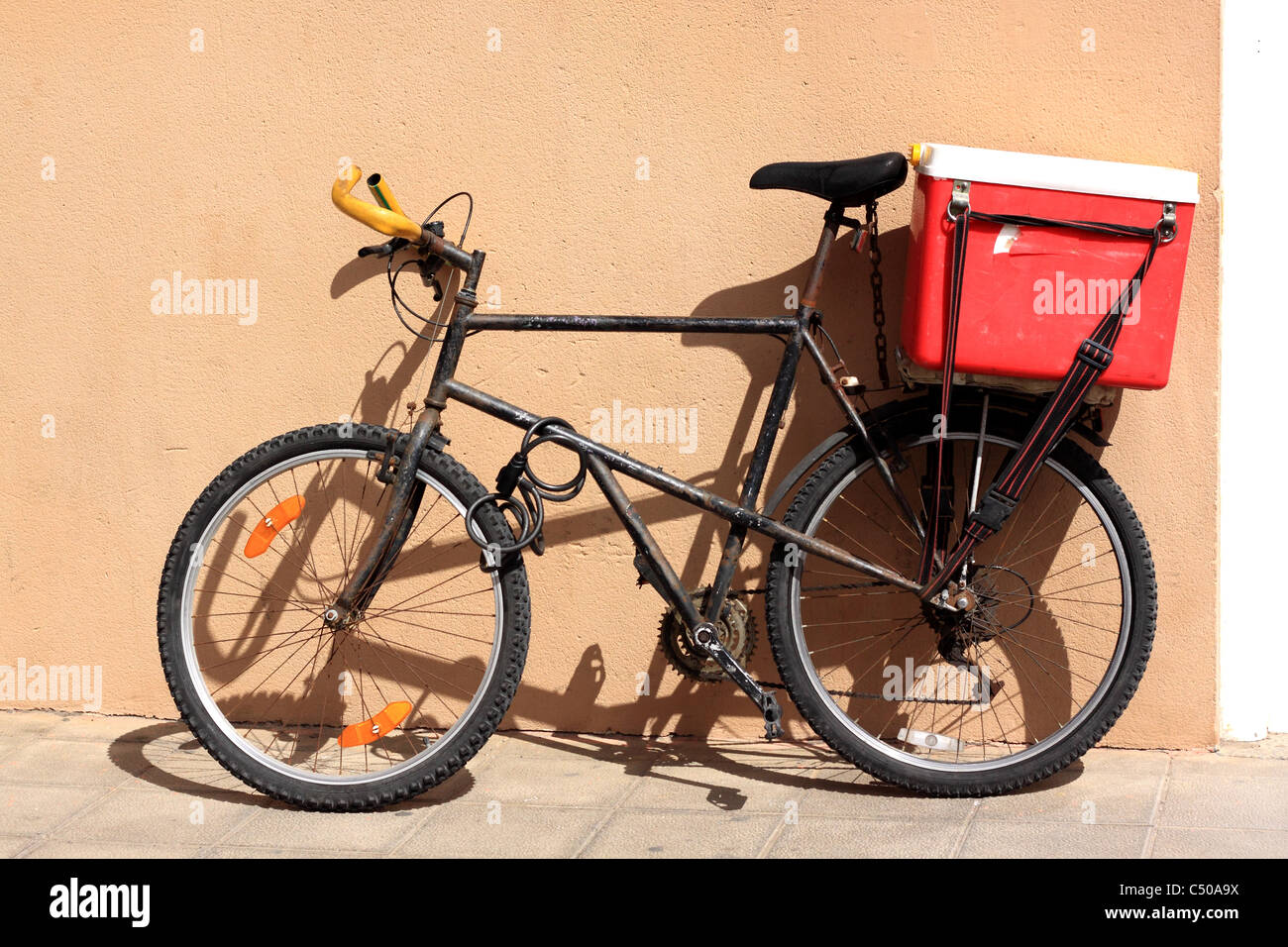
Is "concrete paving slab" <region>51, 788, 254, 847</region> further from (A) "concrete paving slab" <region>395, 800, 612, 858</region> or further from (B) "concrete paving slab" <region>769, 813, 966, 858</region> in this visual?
(B) "concrete paving slab" <region>769, 813, 966, 858</region>

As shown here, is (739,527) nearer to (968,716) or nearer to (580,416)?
(580,416)

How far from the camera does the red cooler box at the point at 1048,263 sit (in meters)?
3.45

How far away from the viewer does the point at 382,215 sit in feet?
11.3

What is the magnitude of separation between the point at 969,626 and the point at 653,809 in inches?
39.0

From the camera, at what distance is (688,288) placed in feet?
13.3

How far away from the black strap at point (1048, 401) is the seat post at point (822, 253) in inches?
13.1

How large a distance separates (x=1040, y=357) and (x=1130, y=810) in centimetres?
120

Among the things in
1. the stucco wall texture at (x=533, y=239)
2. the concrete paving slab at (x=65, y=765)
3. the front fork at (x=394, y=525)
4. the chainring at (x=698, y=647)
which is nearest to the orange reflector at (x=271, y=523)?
the front fork at (x=394, y=525)

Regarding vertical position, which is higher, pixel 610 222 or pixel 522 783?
pixel 610 222

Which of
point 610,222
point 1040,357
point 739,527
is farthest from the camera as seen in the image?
point 610,222

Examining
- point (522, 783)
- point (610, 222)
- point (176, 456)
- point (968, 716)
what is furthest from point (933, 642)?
point (176, 456)
